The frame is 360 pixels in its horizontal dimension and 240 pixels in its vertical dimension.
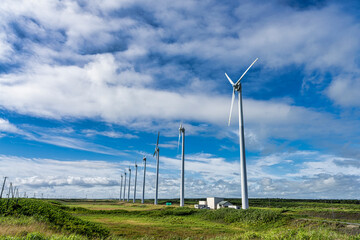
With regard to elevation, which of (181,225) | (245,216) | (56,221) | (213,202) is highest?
(56,221)

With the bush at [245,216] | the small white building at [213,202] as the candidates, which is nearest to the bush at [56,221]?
the bush at [245,216]

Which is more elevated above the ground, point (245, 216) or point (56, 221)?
point (56, 221)

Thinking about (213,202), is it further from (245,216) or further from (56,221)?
(56,221)

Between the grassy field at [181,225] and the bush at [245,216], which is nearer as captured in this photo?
the grassy field at [181,225]

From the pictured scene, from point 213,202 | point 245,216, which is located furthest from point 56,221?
point 213,202

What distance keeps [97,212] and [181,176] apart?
104 feet

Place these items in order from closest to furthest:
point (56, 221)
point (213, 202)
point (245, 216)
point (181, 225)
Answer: point (56, 221) < point (181, 225) < point (245, 216) < point (213, 202)

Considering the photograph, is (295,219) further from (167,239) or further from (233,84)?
(233,84)

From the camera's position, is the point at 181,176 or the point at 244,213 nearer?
the point at 244,213

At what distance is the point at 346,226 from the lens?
34.7 m

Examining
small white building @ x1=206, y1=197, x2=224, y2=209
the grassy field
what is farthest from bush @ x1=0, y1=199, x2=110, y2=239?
small white building @ x1=206, y1=197, x2=224, y2=209

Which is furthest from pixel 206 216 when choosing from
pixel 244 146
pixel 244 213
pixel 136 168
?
pixel 136 168

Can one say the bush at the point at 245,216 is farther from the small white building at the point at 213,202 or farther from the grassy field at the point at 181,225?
the small white building at the point at 213,202

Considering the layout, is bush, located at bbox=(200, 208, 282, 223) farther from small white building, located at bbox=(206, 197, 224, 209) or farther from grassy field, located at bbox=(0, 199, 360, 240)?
small white building, located at bbox=(206, 197, 224, 209)
